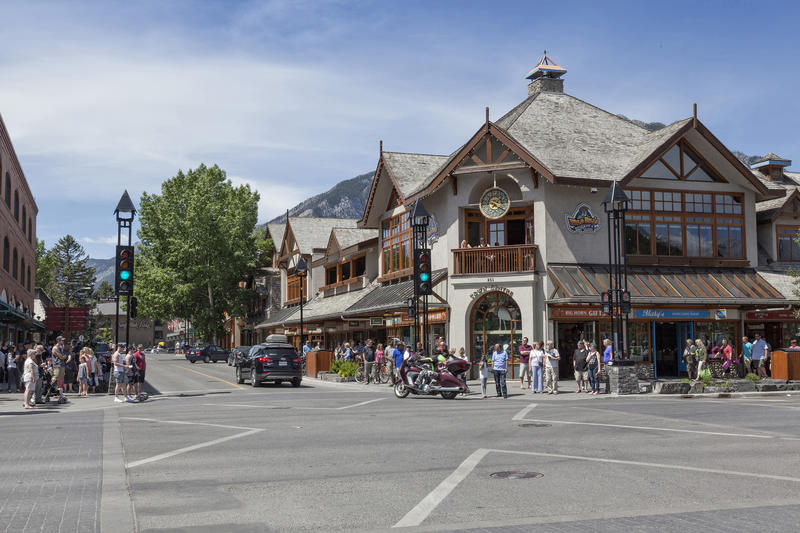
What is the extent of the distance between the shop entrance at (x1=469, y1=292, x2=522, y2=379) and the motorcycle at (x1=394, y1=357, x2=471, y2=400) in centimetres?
904

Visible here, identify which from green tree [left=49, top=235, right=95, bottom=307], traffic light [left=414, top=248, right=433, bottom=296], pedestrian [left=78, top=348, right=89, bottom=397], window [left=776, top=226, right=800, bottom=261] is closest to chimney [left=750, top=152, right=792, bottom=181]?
window [left=776, top=226, right=800, bottom=261]

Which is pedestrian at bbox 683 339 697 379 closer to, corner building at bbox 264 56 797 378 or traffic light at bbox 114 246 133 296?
corner building at bbox 264 56 797 378

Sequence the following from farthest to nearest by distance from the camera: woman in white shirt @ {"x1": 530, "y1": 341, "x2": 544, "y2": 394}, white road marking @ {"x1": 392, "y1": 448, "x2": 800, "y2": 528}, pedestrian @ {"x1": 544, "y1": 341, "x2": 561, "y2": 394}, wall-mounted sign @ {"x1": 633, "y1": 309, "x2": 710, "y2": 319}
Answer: wall-mounted sign @ {"x1": 633, "y1": 309, "x2": 710, "y2": 319} → woman in white shirt @ {"x1": 530, "y1": 341, "x2": 544, "y2": 394} → pedestrian @ {"x1": 544, "y1": 341, "x2": 561, "y2": 394} → white road marking @ {"x1": 392, "y1": 448, "x2": 800, "y2": 528}

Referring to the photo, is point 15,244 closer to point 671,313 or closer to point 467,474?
point 671,313

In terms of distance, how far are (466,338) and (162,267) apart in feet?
130

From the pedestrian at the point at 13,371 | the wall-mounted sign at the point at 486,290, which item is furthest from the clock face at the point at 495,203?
the pedestrian at the point at 13,371

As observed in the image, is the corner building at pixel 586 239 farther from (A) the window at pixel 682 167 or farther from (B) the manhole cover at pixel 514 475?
(B) the manhole cover at pixel 514 475

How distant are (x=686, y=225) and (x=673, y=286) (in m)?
3.34

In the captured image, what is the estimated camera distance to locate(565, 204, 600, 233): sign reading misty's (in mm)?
32875

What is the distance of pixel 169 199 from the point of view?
6644cm

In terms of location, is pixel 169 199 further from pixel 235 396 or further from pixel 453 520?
pixel 453 520

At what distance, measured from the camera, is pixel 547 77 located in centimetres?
4159

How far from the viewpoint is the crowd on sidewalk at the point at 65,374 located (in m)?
21.5

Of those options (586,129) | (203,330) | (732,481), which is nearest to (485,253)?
(586,129)
